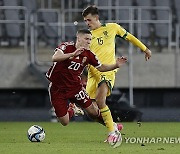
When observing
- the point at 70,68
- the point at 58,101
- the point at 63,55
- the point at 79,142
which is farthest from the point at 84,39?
the point at 79,142

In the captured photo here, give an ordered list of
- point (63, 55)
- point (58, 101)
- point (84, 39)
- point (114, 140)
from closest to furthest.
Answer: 1. point (63, 55)
2. point (84, 39)
3. point (114, 140)
4. point (58, 101)

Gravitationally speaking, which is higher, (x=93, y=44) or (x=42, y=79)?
(x=93, y=44)

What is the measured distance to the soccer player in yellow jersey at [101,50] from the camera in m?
Result: 12.7

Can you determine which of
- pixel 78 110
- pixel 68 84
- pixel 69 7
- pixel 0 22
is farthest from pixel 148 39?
pixel 68 84

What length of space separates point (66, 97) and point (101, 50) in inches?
45.4

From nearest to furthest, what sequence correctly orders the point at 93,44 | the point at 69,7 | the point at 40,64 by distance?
the point at 93,44
the point at 40,64
the point at 69,7

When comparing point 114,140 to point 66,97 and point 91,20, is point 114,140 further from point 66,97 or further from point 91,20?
point 91,20

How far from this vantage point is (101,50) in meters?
13.0

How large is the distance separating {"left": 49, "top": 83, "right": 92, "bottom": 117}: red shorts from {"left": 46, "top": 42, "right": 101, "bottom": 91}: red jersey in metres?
0.06

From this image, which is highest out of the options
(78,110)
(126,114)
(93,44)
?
(93,44)

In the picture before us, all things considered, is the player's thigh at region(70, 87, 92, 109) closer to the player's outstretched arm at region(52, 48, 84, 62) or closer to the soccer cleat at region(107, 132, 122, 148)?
the soccer cleat at region(107, 132, 122, 148)

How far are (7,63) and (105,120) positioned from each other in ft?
31.1

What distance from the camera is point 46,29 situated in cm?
2148

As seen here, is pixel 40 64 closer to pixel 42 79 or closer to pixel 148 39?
pixel 42 79
